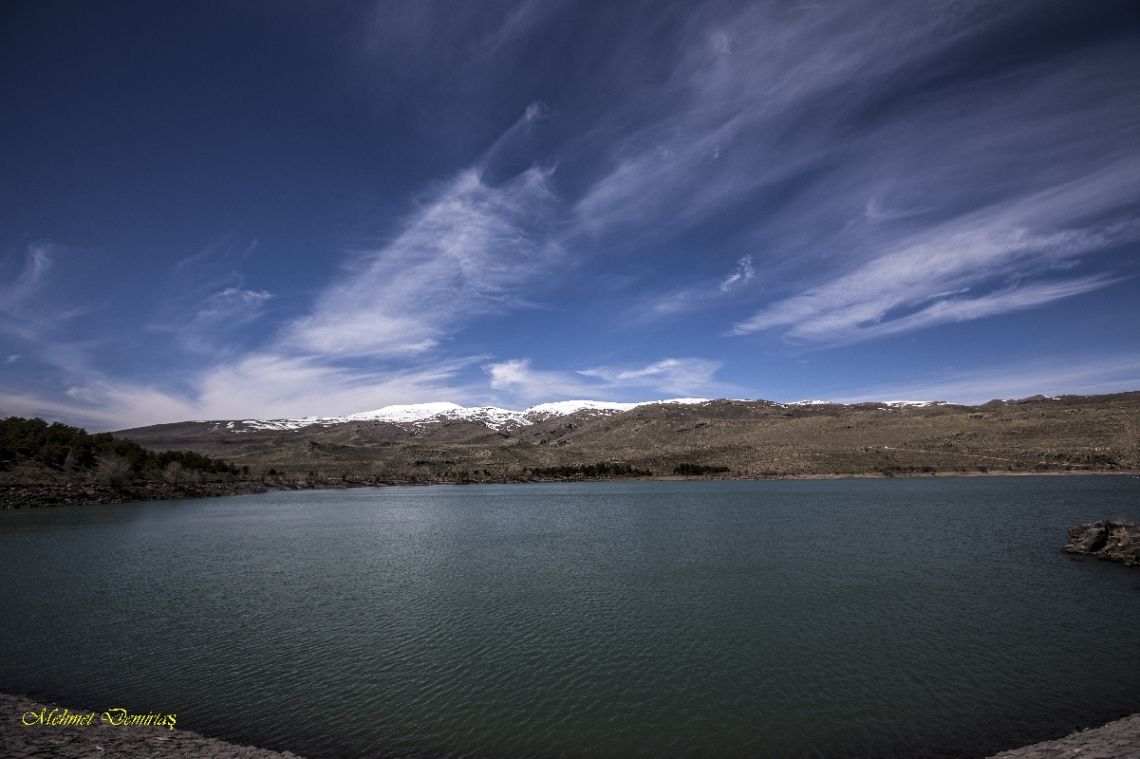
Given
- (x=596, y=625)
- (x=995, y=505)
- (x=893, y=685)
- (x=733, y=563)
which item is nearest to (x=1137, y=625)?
A: (x=893, y=685)

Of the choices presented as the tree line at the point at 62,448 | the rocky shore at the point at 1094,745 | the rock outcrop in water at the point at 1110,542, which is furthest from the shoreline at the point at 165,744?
the tree line at the point at 62,448

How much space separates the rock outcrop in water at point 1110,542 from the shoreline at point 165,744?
17.8 metres

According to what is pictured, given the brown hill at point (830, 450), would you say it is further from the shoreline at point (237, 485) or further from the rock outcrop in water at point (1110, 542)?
the rock outcrop in water at point (1110, 542)

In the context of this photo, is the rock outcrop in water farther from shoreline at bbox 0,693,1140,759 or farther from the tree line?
the tree line

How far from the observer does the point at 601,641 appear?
46.8ft

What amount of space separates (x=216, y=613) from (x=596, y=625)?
40.9 ft

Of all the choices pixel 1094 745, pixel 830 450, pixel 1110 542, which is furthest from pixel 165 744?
pixel 830 450

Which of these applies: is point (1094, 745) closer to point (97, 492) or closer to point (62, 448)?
point (97, 492)

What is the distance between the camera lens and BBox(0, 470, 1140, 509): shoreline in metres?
59.5

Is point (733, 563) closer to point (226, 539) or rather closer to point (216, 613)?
point (216, 613)

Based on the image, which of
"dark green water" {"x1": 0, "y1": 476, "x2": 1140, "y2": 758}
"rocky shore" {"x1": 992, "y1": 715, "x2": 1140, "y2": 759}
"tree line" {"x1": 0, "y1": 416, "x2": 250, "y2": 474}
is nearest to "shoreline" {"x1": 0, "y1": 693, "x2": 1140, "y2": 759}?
"rocky shore" {"x1": 992, "y1": 715, "x2": 1140, "y2": 759}

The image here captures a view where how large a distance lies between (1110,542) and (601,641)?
24023 mm

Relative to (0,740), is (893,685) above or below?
below

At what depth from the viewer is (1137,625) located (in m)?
14.5
